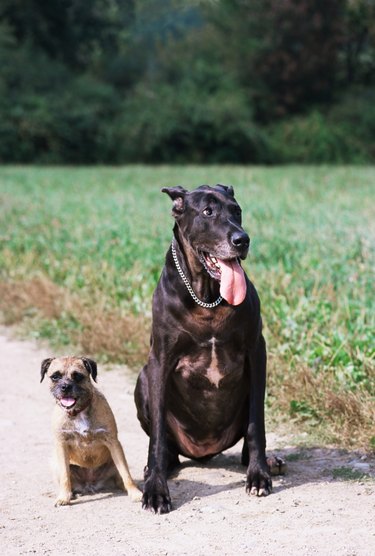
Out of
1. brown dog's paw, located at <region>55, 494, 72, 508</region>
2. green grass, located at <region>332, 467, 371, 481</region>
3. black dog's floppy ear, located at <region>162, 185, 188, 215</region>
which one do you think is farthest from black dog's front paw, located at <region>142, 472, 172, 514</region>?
black dog's floppy ear, located at <region>162, 185, 188, 215</region>

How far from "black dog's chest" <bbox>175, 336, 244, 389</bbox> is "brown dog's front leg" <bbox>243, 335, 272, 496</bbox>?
0.28ft

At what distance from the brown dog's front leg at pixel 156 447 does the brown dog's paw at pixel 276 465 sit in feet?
2.11

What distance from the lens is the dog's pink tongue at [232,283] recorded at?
5.00m

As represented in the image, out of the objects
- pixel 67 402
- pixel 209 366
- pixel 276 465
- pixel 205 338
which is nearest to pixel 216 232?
pixel 205 338

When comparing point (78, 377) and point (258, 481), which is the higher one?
point (78, 377)

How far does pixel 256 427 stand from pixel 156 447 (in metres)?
0.55

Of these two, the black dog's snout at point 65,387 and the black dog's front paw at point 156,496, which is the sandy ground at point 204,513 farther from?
the black dog's snout at point 65,387

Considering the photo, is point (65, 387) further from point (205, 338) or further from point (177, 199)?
point (177, 199)

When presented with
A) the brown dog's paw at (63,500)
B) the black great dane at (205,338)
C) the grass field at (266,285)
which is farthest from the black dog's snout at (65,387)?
the grass field at (266,285)

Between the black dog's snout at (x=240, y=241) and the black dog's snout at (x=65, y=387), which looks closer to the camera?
the black dog's snout at (x=240, y=241)

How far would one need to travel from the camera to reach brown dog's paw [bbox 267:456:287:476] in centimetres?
552

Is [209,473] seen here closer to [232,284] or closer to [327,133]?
[232,284]

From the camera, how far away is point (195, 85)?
47.1m

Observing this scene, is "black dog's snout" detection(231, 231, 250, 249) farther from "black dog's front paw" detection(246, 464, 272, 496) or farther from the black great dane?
"black dog's front paw" detection(246, 464, 272, 496)
